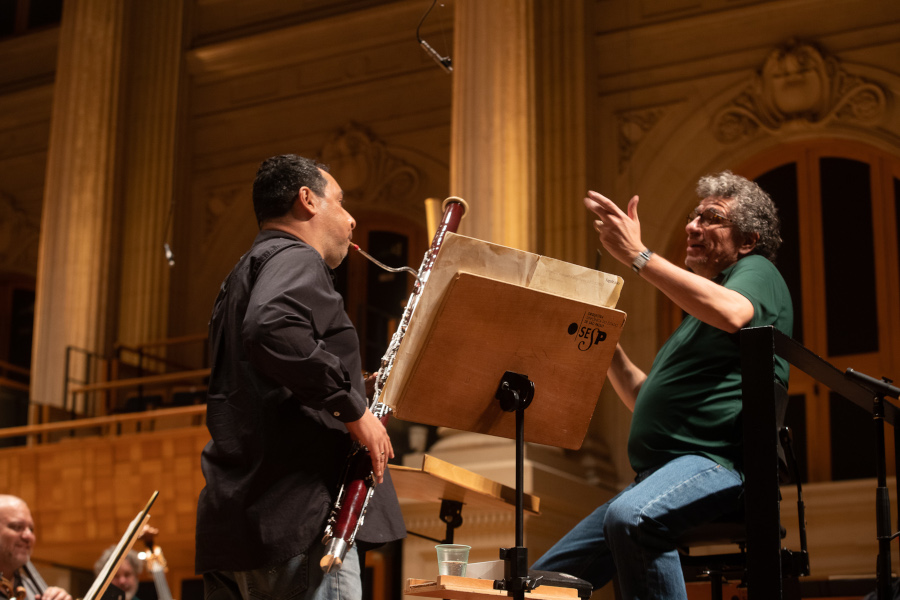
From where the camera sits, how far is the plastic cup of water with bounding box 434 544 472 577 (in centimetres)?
262

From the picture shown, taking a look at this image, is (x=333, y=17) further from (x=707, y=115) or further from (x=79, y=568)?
(x=79, y=568)

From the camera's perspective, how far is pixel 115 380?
9.02 m

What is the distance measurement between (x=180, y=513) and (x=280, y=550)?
552 centimetres

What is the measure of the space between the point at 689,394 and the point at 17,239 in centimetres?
1005

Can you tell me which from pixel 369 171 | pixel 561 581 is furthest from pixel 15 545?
pixel 369 171

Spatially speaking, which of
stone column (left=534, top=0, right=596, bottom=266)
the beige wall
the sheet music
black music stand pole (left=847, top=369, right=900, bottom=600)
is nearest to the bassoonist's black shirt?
the sheet music

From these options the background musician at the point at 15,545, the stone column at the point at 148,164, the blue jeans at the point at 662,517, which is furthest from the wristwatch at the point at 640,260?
the stone column at the point at 148,164

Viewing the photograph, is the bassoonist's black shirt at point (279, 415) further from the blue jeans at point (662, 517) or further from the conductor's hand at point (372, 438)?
the blue jeans at point (662, 517)

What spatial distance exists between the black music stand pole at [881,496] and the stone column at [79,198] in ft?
24.9

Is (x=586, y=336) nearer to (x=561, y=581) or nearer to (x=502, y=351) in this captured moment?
(x=502, y=351)

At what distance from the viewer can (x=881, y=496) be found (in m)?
2.43

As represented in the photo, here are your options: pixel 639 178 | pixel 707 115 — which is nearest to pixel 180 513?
pixel 639 178

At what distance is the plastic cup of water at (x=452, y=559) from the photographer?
262 centimetres

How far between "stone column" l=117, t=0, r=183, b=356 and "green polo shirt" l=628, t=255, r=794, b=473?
7537 millimetres
